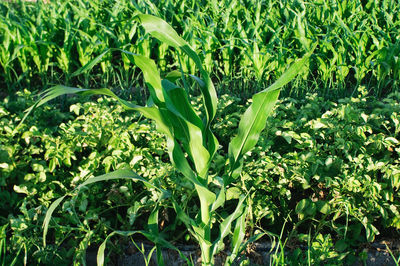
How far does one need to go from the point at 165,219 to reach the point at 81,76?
1.91 meters

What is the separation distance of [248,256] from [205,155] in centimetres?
65

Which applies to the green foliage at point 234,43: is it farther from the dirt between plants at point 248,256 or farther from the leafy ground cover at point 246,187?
the dirt between plants at point 248,256

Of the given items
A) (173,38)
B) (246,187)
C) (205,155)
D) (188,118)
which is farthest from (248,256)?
(173,38)

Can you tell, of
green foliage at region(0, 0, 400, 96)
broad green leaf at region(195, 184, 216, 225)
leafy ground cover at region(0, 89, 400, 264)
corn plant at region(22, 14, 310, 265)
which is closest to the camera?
corn plant at region(22, 14, 310, 265)

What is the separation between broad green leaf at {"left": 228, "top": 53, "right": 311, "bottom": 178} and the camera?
1.51 meters

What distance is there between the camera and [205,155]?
158 centimetres

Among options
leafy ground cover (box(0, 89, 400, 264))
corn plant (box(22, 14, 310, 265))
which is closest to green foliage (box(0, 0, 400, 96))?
leafy ground cover (box(0, 89, 400, 264))

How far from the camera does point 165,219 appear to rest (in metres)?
2.15

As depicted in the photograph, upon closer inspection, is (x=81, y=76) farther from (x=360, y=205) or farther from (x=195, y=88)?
(x=360, y=205)

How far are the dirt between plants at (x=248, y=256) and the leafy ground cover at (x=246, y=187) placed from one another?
8 centimetres

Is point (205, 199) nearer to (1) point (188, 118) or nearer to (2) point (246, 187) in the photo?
(1) point (188, 118)

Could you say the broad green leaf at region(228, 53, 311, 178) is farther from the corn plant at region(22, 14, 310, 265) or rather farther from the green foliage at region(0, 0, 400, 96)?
the green foliage at region(0, 0, 400, 96)

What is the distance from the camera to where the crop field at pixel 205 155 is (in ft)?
5.25

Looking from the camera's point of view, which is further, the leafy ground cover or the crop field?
the leafy ground cover
